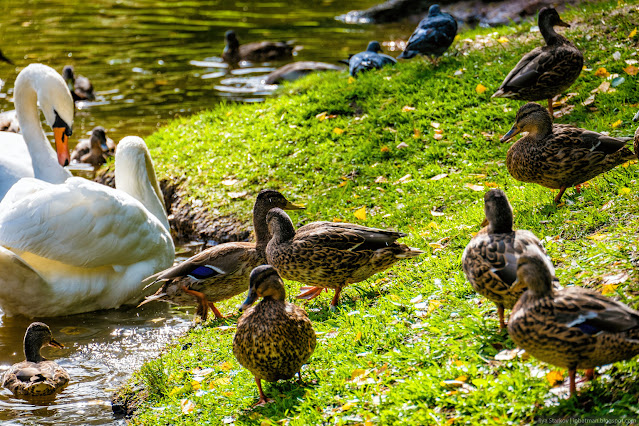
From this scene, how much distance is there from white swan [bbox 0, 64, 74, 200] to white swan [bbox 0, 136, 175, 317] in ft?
5.70

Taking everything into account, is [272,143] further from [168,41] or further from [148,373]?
[168,41]

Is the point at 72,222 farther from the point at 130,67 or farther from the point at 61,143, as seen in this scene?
the point at 130,67

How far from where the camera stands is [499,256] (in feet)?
13.8

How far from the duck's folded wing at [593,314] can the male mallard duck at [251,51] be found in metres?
15.4

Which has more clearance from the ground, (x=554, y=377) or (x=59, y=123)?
(x=59, y=123)

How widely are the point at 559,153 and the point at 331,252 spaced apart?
→ 7.35 feet

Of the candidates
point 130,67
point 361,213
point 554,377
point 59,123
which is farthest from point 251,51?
point 554,377

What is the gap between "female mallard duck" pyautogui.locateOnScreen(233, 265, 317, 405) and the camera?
445 centimetres

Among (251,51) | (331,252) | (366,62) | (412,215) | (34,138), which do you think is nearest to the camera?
(331,252)

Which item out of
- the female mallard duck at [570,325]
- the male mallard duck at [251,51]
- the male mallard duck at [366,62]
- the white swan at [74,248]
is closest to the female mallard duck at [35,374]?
the white swan at [74,248]

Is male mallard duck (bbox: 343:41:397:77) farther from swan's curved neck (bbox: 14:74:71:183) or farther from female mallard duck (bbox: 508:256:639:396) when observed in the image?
female mallard duck (bbox: 508:256:639:396)

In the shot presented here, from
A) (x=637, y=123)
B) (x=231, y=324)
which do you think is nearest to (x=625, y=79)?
(x=637, y=123)

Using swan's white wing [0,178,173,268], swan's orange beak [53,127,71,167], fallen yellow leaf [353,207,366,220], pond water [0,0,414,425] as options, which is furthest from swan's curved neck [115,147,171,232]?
fallen yellow leaf [353,207,366,220]

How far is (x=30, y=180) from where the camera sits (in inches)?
293
